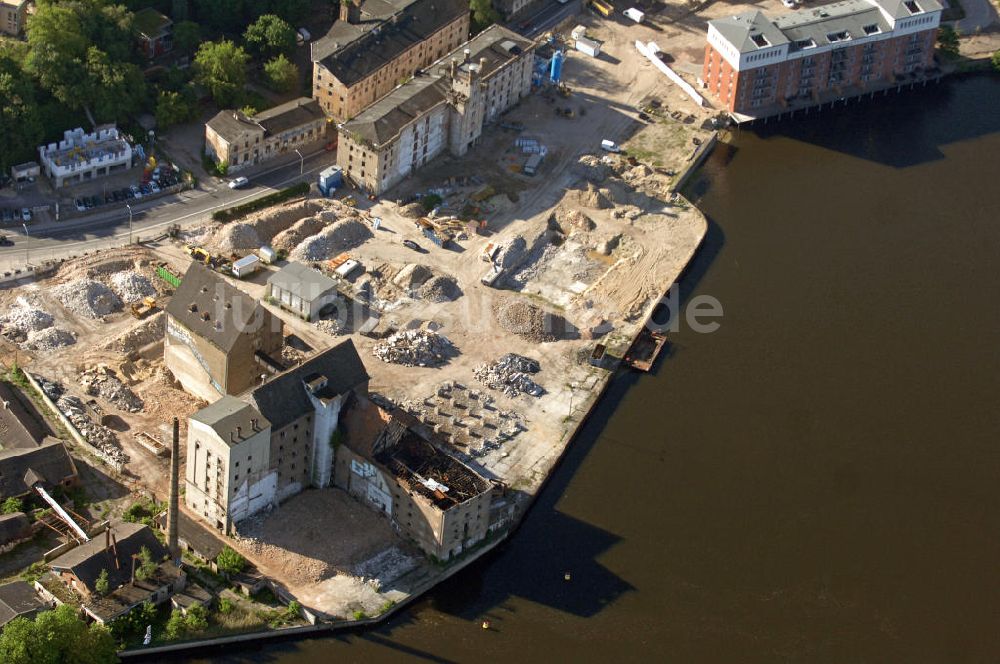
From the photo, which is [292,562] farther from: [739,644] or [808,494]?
[808,494]

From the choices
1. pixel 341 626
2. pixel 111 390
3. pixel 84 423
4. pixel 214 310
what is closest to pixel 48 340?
pixel 111 390

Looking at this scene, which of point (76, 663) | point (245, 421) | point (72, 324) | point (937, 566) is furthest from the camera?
point (72, 324)

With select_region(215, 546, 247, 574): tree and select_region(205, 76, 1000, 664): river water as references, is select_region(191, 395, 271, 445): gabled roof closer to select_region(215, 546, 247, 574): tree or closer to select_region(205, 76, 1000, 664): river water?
select_region(215, 546, 247, 574): tree

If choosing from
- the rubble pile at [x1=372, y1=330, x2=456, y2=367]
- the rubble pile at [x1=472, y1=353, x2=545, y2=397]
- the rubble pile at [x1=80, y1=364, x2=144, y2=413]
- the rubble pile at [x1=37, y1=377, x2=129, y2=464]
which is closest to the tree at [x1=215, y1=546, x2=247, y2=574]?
the rubble pile at [x1=37, y1=377, x2=129, y2=464]

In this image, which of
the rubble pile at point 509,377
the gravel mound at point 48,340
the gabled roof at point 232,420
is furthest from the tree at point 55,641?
the rubble pile at point 509,377

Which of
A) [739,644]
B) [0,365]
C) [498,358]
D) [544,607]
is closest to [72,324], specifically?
[0,365]

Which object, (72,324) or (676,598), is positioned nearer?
(676,598)

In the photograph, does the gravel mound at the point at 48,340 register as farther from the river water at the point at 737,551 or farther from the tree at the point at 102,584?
the river water at the point at 737,551
